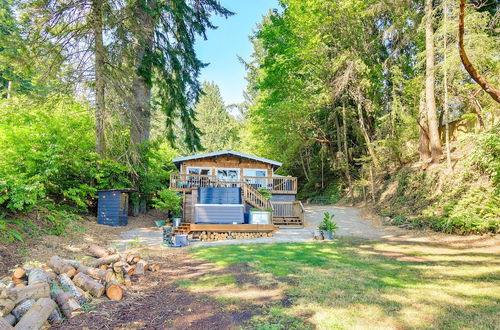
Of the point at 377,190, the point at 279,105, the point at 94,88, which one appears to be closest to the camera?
the point at 94,88

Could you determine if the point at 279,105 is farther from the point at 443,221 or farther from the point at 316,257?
the point at 316,257

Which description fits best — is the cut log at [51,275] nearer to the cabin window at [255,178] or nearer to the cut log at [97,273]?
the cut log at [97,273]

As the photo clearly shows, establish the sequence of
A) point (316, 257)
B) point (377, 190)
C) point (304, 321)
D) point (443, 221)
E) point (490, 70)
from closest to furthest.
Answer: point (304, 321) < point (316, 257) < point (443, 221) < point (490, 70) < point (377, 190)

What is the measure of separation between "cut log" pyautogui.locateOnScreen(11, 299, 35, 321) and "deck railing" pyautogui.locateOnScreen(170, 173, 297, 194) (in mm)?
12784

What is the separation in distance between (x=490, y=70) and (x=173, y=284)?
14697 millimetres

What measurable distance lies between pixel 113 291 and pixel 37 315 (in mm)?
1214

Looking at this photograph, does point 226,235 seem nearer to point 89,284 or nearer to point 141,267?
point 141,267

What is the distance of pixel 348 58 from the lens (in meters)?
19.6

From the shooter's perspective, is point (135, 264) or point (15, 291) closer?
point (15, 291)

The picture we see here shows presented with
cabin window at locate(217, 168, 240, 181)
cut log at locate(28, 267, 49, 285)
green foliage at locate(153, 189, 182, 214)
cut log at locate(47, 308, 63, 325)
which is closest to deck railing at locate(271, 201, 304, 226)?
cabin window at locate(217, 168, 240, 181)

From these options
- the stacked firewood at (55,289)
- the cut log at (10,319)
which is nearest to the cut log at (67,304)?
the stacked firewood at (55,289)

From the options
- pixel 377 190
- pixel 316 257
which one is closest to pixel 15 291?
pixel 316 257

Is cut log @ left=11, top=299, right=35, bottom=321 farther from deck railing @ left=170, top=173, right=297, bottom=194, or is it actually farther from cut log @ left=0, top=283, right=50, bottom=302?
deck railing @ left=170, top=173, right=297, bottom=194

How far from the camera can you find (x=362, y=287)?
184 inches
